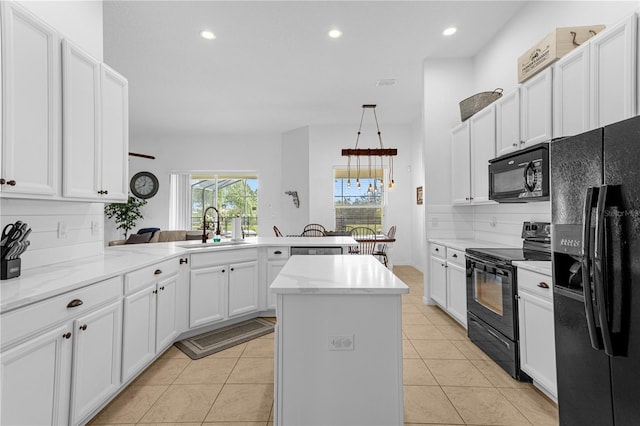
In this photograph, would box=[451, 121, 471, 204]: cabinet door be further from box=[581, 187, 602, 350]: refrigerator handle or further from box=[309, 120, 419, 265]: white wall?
box=[309, 120, 419, 265]: white wall

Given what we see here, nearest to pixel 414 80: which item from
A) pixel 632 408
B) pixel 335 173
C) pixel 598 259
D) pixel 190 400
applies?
pixel 335 173

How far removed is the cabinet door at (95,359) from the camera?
62.2 inches

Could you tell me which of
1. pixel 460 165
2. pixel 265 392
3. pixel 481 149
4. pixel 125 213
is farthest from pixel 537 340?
pixel 125 213

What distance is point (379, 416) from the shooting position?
4.76ft

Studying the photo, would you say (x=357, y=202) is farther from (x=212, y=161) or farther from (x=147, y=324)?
(x=147, y=324)

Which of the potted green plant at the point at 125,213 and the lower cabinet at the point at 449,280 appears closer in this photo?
the lower cabinet at the point at 449,280

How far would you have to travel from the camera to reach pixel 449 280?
3352mm

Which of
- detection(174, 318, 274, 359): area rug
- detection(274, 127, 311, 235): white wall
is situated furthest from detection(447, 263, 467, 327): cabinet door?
detection(274, 127, 311, 235): white wall

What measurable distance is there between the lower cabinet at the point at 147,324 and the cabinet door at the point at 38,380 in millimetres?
476

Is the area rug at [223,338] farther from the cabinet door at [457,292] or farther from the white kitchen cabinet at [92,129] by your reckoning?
the cabinet door at [457,292]

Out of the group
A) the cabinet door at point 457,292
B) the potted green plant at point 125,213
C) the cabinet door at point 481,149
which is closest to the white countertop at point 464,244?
the cabinet door at point 457,292

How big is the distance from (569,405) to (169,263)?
2.72 metres

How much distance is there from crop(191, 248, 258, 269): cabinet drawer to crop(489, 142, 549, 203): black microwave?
8.21 ft

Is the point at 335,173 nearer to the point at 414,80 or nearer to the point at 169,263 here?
the point at 414,80
